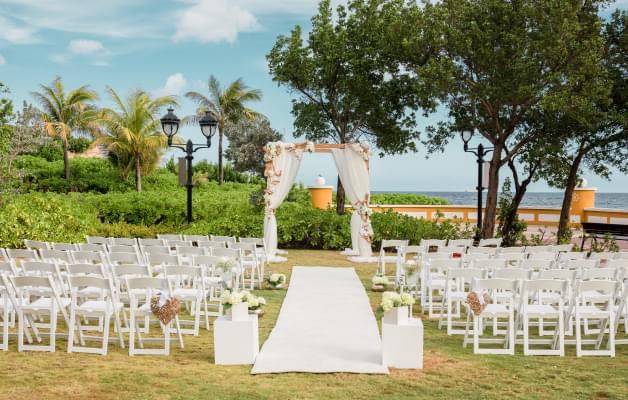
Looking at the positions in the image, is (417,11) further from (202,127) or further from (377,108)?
(202,127)

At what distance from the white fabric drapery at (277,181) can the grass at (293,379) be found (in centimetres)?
791

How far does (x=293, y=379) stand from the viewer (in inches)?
215

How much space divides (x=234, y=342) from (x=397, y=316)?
1.56 m

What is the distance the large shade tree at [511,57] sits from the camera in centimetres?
1557

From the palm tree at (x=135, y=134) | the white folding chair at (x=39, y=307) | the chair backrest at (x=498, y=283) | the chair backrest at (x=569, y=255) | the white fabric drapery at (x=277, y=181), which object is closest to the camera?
the white folding chair at (x=39, y=307)

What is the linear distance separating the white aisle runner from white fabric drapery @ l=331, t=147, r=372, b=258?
377cm

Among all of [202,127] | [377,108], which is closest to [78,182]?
[377,108]

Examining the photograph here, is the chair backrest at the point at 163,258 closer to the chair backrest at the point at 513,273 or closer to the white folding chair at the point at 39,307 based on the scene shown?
the white folding chair at the point at 39,307

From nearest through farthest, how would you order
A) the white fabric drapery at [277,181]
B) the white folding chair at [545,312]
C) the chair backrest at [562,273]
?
the white folding chair at [545,312], the chair backrest at [562,273], the white fabric drapery at [277,181]

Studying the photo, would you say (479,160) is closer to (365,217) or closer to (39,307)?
(365,217)

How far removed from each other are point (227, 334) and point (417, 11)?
44.4ft

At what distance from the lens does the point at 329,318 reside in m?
7.97


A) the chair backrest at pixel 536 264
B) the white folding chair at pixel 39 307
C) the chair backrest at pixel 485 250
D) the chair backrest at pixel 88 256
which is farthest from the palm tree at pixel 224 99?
the white folding chair at pixel 39 307

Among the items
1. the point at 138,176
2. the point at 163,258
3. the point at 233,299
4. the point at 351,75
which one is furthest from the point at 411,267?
the point at 138,176
